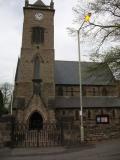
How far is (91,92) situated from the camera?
160 ft

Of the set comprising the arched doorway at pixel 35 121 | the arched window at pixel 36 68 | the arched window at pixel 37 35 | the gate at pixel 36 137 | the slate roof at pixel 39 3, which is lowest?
the gate at pixel 36 137

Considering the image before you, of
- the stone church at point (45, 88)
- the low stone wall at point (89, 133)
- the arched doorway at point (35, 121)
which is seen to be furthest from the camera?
the arched doorway at point (35, 121)

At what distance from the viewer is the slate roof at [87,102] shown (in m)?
43.3

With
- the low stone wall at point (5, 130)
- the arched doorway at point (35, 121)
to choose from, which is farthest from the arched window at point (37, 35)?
the low stone wall at point (5, 130)

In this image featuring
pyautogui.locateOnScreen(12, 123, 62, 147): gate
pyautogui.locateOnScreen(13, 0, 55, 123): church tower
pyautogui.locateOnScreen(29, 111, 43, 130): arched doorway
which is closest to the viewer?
pyautogui.locateOnScreen(12, 123, 62, 147): gate

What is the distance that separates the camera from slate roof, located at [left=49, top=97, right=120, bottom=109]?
43.3 meters

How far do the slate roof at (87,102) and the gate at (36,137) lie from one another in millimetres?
20445

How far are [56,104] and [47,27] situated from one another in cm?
1380

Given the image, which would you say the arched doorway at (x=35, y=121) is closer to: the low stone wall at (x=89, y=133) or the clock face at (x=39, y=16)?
the clock face at (x=39, y=16)

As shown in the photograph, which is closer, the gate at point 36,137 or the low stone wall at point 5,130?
the low stone wall at point 5,130

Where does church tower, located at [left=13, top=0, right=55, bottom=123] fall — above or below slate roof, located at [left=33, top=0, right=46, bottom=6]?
below

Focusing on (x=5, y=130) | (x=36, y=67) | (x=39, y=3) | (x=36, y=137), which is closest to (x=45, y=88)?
(x=36, y=67)

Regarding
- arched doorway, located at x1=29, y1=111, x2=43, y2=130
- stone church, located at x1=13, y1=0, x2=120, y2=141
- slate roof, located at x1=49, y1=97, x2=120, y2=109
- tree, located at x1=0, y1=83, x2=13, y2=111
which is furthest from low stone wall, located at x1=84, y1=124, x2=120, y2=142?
tree, located at x1=0, y1=83, x2=13, y2=111

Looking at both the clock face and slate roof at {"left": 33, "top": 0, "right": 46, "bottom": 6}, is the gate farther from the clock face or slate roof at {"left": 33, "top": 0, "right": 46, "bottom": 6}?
slate roof at {"left": 33, "top": 0, "right": 46, "bottom": 6}
